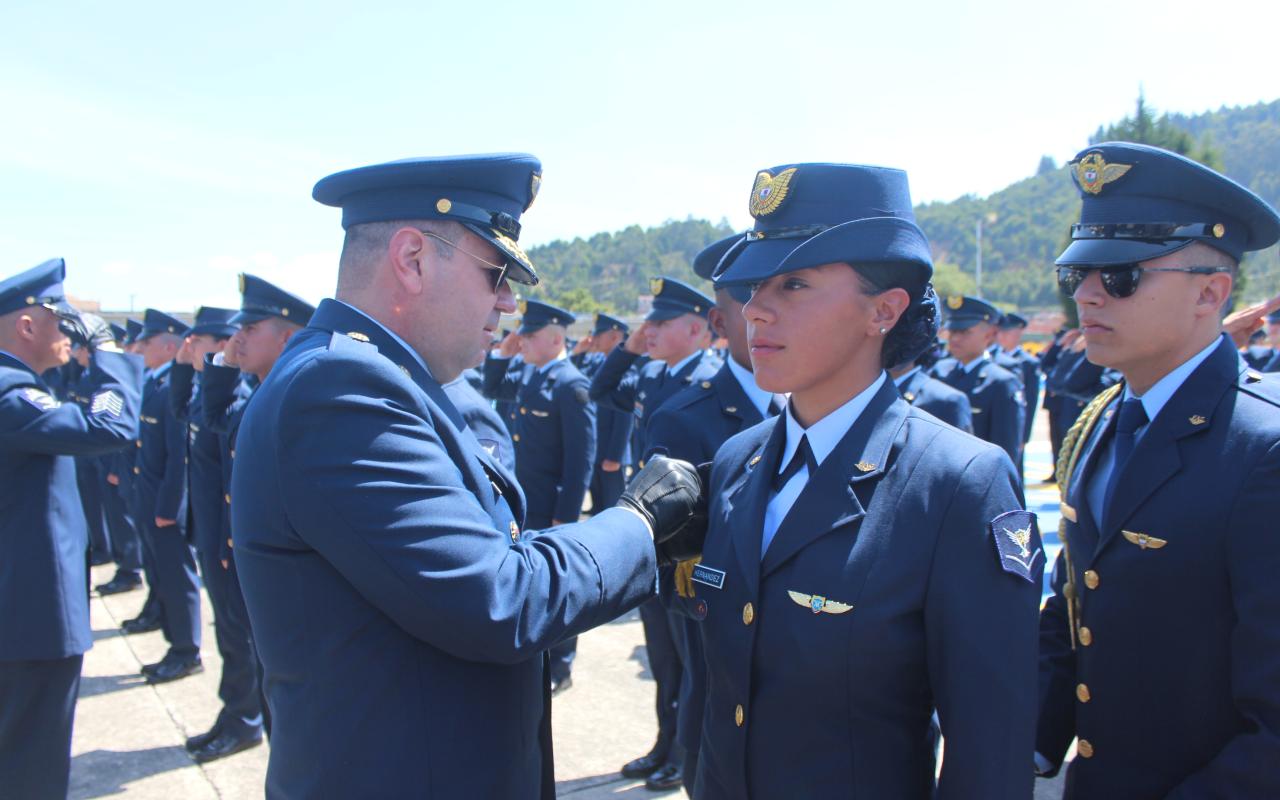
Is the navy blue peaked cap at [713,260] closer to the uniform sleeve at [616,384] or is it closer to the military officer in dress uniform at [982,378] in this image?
the uniform sleeve at [616,384]

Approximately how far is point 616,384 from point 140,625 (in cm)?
457

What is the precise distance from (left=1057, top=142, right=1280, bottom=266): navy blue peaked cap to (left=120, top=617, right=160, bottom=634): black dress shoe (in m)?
7.67

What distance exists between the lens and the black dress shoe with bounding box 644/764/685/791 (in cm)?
437

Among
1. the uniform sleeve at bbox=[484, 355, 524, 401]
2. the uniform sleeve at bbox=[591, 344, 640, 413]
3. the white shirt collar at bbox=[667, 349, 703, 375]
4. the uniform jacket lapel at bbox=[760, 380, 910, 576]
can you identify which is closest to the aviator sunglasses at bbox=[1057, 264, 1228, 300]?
the uniform jacket lapel at bbox=[760, 380, 910, 576]

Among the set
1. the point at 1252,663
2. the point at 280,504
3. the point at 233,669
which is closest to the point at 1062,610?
the point at 1252,663

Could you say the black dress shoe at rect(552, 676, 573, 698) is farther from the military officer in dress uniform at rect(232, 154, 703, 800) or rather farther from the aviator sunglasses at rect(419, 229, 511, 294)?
the aviator sunglasses at rect(419, 229, 511, 294)

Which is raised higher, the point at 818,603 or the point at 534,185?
the point at 534,185

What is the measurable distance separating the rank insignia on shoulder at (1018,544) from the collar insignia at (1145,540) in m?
0.38

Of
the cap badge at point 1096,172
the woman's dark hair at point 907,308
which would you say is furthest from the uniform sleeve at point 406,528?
the cap badge at point 1096,172

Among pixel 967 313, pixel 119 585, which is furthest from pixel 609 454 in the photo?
pixel 119 585

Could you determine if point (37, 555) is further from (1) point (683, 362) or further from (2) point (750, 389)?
(1) point (683, 362)

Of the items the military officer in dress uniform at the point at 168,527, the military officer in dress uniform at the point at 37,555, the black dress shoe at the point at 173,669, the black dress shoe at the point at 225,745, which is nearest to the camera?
the military officer in dress uniform at the point at 37,555

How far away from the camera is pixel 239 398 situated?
17.0 feet

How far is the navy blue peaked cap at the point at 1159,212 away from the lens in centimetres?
212
